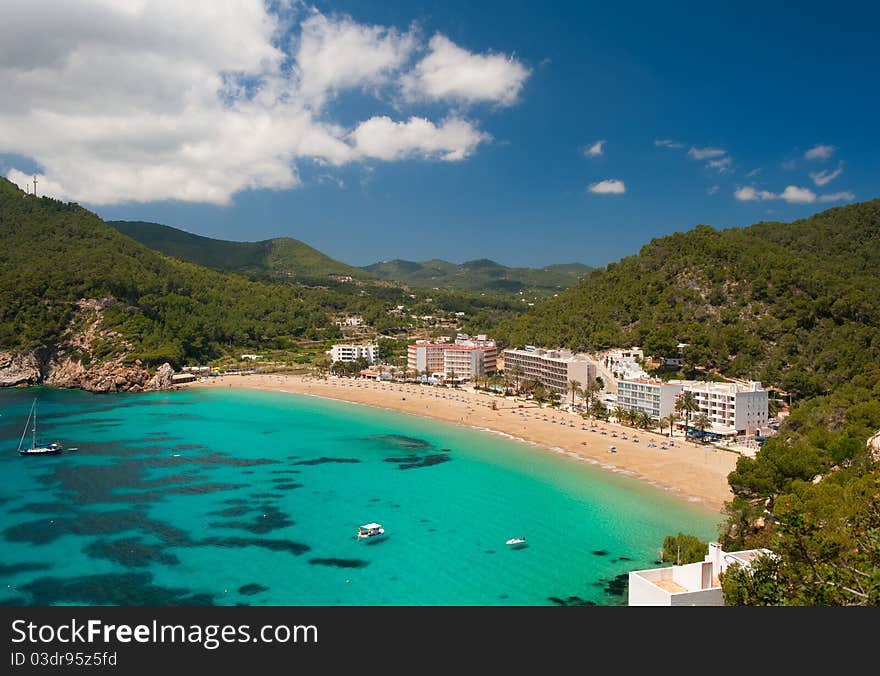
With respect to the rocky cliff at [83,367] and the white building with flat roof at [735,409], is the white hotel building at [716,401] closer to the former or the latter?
the white building with flat roof at [735,409]

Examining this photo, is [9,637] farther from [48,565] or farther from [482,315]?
[482,315]

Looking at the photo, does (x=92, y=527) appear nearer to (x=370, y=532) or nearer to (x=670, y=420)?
(x=370, y=532)

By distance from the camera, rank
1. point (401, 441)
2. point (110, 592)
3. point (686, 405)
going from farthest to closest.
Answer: point (401, 441)
point (686, 405)
point (110, 592)

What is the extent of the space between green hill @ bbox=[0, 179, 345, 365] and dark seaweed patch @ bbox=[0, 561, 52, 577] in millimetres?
57495

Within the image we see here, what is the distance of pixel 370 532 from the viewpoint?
25969mm

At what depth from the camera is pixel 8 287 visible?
84.7 meters

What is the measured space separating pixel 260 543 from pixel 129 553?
16.8 feet

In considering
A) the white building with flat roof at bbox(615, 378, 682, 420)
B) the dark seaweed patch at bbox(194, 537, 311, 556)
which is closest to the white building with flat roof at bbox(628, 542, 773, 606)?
the dark seaweed patch at bbox(194, 537, 311, 556)

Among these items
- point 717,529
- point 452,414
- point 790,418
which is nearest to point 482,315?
point 452,414

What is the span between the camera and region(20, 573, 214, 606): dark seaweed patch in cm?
1969

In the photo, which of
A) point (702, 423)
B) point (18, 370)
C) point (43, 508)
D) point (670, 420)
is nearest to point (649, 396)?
point (670, 420)

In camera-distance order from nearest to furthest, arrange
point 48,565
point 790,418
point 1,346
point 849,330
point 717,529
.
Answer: point 48,565, point 717,529, point 790,418, point 849,330, point 1,346

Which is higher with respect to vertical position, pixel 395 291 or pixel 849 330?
pixel 395 291

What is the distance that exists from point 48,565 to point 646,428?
4126cm
